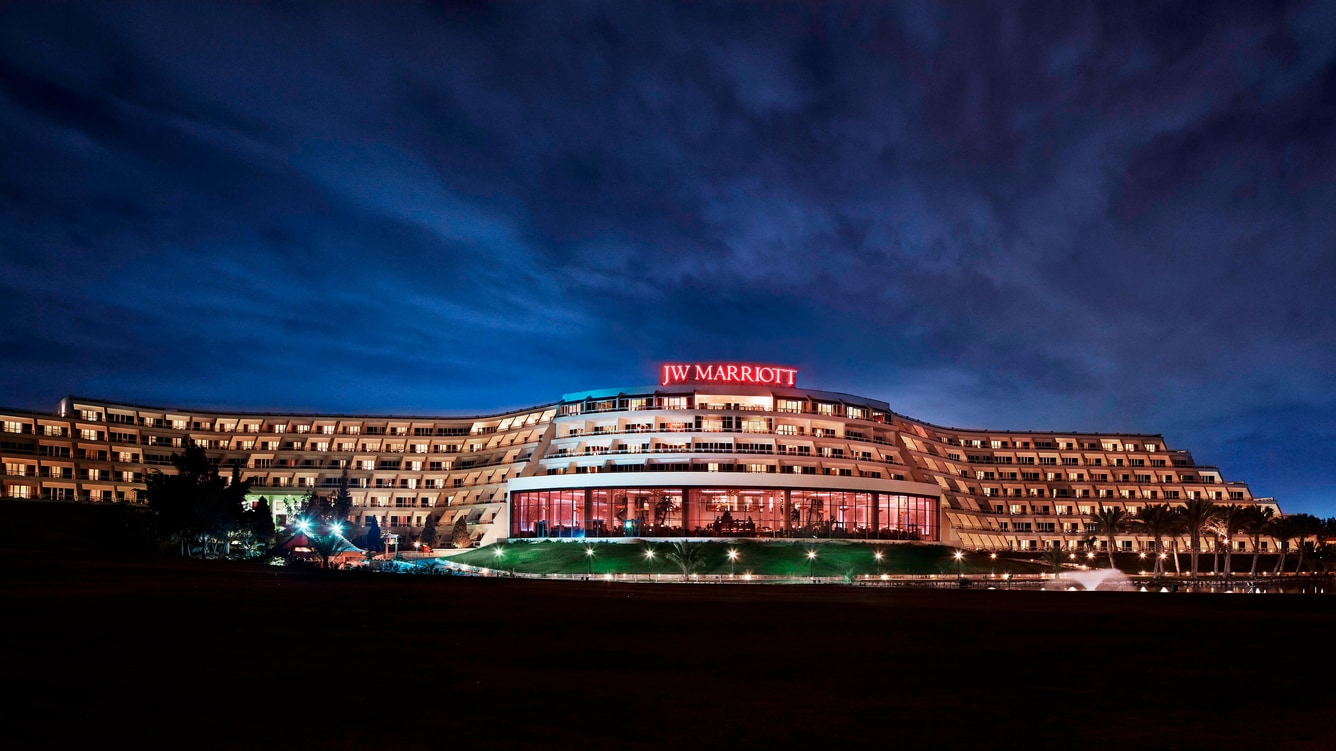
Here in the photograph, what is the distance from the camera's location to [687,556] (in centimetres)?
10406

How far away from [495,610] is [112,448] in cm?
14790

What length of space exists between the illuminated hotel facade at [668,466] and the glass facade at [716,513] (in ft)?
0.91

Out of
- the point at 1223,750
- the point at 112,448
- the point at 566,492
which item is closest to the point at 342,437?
the point at 112,448

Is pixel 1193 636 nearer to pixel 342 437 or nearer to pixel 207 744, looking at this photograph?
pixel 207 744

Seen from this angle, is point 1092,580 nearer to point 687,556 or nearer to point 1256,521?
point 1256,521

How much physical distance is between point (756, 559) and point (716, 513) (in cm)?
2563

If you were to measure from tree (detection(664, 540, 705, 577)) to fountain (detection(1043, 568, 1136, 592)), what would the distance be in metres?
35.1

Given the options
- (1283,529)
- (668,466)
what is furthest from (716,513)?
(1283,529)

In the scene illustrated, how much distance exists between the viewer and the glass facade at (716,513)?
4865 inches

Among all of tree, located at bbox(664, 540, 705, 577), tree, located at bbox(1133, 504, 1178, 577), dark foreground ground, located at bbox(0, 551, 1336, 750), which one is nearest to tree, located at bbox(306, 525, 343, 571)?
tree, located at bbox(664, 540, 705, 577)

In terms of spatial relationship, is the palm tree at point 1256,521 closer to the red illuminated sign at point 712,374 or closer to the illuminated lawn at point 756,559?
the illuminated lawn at point 756,559

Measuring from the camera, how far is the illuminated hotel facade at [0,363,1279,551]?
128375 millimetres

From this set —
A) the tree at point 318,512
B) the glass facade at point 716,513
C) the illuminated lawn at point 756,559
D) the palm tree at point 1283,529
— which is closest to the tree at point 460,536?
the glass facade at point 716,513

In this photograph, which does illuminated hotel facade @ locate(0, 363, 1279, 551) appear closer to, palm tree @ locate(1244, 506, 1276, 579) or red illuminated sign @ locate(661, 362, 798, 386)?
red illuminated sign @ locate(661, 362, 798, 386)
